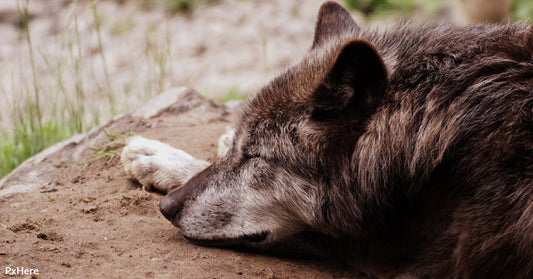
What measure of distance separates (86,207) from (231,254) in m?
0.98

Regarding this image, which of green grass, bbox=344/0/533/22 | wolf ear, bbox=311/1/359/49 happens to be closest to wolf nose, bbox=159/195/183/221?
wolf ear, bbox=311/1/359/49

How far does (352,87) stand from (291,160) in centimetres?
49

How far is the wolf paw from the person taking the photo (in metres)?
3.51

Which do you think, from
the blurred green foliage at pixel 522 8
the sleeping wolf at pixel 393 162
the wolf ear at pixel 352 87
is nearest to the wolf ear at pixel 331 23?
the sleeping wolf at pixel 393 162

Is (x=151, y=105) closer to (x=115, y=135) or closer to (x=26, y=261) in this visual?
(x=115, y=135)

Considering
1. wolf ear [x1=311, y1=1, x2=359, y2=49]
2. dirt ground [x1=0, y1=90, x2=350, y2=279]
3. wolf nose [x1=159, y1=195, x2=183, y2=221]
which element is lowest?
dirt ground [x1=0, y1=90, x2=350, y2=279]

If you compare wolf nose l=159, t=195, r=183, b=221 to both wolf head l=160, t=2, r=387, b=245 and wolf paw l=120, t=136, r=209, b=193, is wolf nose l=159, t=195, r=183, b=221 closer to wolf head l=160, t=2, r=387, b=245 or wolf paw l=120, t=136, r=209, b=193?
wolf head l=160, t=2, r=387, b=245

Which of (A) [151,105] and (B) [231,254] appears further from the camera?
(A) [151,105]

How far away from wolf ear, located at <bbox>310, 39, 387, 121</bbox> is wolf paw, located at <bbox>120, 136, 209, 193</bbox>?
1.17 metres

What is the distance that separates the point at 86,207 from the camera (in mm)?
3219

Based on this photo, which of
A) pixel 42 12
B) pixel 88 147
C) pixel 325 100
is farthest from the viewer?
pixel 42 12

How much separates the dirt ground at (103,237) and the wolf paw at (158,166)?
0.08 meters

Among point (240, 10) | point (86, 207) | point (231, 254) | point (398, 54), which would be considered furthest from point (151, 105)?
point (240, 10)

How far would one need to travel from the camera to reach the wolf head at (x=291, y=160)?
2605 mm
